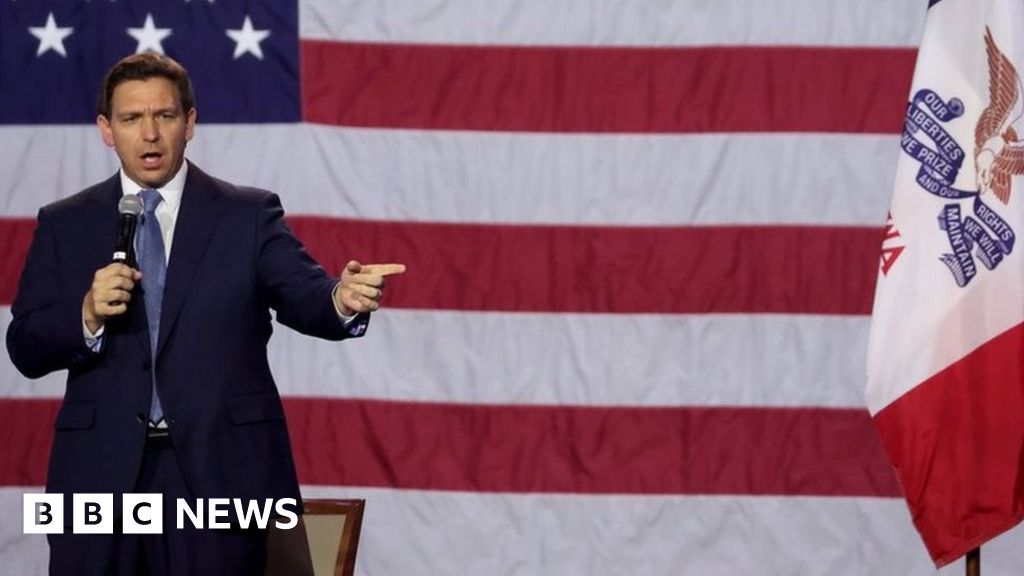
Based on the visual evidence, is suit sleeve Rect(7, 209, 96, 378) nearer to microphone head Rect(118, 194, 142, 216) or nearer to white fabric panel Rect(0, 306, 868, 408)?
microphone head Rect(118, 194, 142, 216)

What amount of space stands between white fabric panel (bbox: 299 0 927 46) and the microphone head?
179 centimetres

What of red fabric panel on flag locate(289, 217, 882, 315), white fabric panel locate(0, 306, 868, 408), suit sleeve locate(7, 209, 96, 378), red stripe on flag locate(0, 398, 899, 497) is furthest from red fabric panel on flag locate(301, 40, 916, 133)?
suit sleeve locate(7, 209, 96, 378)

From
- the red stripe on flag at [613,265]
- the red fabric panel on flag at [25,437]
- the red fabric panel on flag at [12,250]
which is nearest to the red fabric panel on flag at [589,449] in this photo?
the red stripe on flag at [613,265]

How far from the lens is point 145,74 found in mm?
2631

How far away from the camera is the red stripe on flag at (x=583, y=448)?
Answer: 168 inches

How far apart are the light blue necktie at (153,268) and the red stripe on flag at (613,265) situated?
1.64 meters

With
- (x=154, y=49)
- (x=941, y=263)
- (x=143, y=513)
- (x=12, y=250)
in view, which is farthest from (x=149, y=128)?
(x=12, y=250)

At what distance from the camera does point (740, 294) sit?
427 centimetres

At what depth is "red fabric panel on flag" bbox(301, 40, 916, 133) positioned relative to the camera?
4.25m

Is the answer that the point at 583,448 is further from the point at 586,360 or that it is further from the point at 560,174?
the point at 560,174

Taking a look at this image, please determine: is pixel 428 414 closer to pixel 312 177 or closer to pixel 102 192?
pixel 312 177

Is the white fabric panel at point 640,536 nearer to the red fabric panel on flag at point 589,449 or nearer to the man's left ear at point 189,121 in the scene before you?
the red fabric panel on flag at point 589,449

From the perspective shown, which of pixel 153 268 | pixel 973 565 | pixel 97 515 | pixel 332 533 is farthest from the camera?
pixel 332 533

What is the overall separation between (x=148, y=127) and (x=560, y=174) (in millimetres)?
1798
